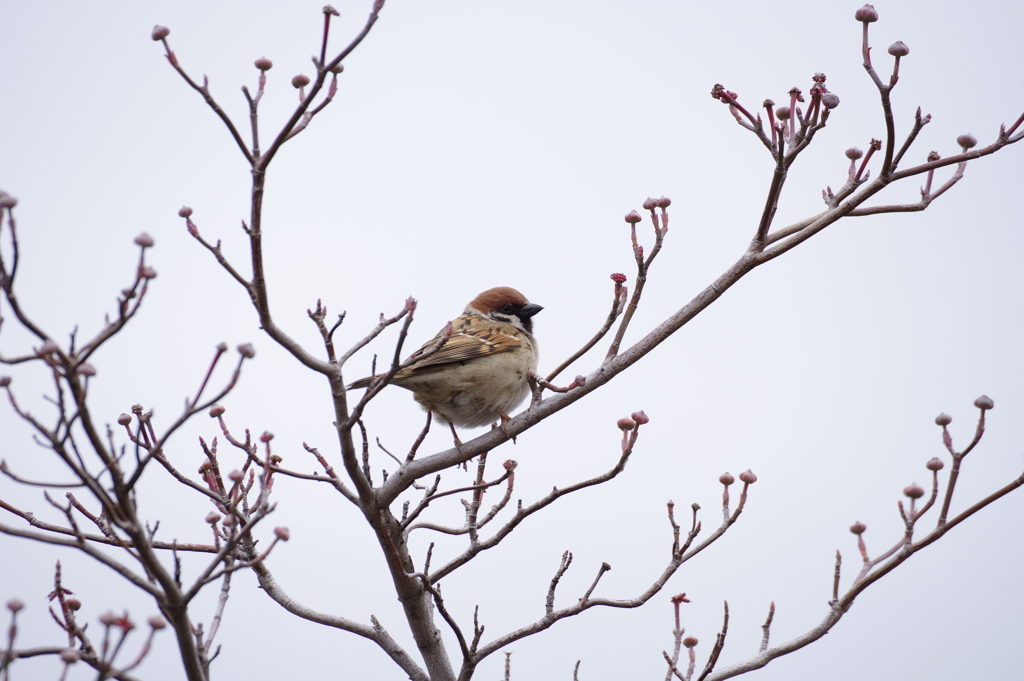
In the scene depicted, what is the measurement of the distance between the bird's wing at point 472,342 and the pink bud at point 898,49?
7.12 ft

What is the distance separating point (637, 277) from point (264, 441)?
1.36 metres

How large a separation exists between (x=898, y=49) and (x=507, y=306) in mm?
3071

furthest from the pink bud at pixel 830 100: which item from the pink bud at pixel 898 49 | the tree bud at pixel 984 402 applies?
the tree bud at pixel 984 402

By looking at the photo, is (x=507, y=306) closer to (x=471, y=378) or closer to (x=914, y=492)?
(x=471, y=378)

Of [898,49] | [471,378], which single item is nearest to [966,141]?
[898,49]

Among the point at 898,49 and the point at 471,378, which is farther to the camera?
the point at 471,378

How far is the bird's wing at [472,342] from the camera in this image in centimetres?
420

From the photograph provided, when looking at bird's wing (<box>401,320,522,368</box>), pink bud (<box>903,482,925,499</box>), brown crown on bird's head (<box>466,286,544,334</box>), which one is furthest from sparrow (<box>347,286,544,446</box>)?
pink bud (<box>903,482,925,499</box>)

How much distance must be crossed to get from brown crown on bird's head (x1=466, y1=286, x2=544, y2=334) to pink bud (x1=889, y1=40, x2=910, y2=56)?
2856 mm

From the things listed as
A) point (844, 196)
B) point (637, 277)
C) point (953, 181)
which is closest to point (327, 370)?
point (637, 277)

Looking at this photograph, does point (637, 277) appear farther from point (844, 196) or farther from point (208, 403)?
point (208, 403)

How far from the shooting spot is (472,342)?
14.5 ft

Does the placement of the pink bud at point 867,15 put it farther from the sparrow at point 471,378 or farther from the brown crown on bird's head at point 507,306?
the brown crown on bird's head at point 507,306

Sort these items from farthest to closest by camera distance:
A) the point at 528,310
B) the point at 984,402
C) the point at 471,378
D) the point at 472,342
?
the point at 528,310 < the point at 472,342 < the point at 471,378 < the point at 984,402
